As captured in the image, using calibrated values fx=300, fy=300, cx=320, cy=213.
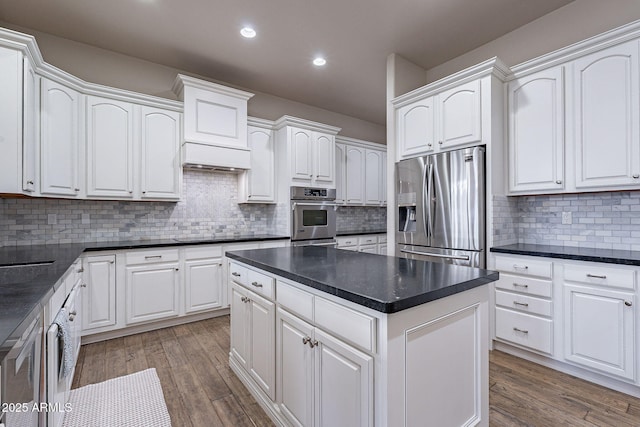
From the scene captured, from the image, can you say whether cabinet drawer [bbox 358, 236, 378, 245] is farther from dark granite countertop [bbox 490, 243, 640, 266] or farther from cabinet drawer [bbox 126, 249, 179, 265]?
cabinet drawer [bbox 126, 249, 179, 265]

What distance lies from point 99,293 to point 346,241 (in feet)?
10.1

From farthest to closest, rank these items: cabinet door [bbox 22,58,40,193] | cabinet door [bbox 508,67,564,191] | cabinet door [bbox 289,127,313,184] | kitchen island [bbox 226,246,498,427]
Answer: cabinet door [bbox 289,127,313,184], cabinet door [bbox 508,67,564,191], cabinet door [bbox 22,58,40,193], kitchen island [bbox 226,246,498,427]

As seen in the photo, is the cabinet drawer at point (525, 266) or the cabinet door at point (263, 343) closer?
the cabinet door at point (263, 343)

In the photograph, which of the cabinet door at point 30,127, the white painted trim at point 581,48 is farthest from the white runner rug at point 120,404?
the white painted trim at point 581,48

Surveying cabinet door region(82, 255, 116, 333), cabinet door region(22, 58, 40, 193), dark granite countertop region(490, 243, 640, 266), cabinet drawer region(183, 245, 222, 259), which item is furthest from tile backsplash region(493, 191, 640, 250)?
cabinet door region(22, 58, 40, 193)

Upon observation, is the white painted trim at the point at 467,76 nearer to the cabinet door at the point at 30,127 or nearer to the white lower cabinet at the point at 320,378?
the white lower cabinet at the point at 320,378

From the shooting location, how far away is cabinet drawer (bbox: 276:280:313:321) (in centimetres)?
Answer: 143

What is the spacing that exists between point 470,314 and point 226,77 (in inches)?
153

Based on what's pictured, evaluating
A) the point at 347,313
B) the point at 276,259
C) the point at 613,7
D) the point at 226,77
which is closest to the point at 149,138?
the point at 226,77

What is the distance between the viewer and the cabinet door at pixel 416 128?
10.1 ft

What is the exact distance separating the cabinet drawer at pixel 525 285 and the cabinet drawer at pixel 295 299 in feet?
6.59

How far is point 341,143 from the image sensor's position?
16.2 feet

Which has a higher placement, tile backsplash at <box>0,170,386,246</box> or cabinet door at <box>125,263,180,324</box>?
tile backsplash at <box>0,170,386,246</box>

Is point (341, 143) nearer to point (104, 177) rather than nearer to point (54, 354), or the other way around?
point (104, 177)
